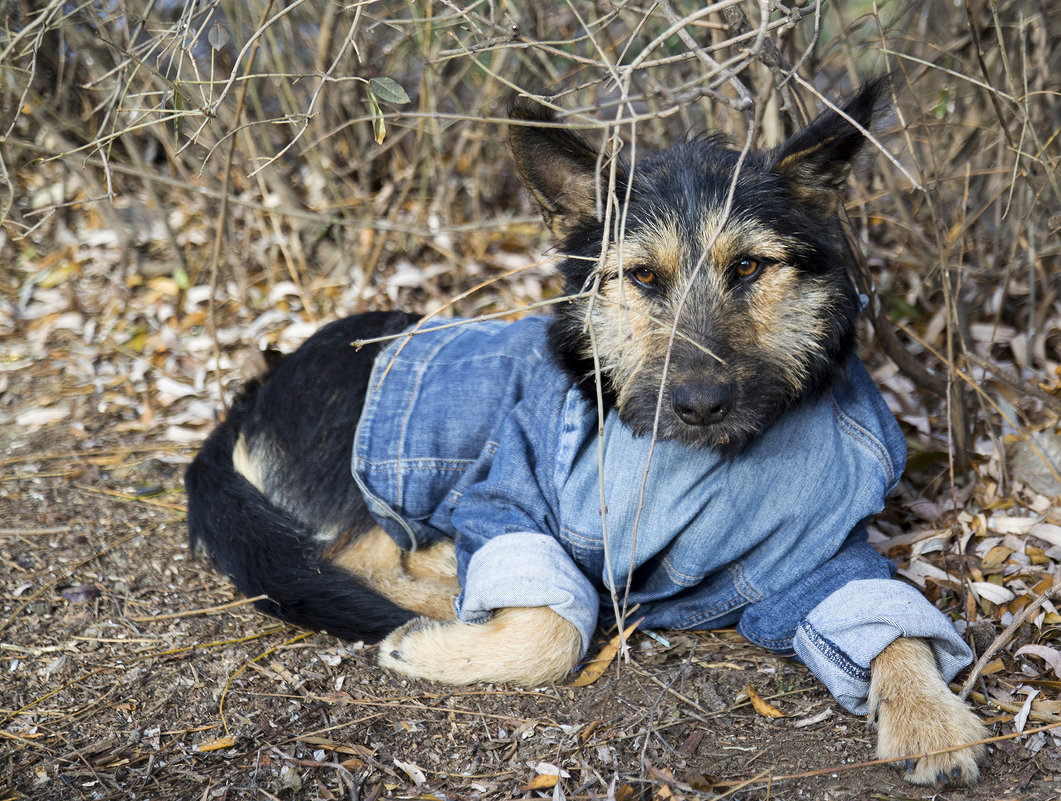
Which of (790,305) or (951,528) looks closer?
(790,305)

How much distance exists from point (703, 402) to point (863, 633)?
817 mm

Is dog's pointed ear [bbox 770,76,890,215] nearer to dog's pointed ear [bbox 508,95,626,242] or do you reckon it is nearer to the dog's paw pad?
dog's pointed ear [bbox 508,95,626,242]

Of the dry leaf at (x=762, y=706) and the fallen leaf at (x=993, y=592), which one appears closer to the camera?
the dry leaf at (x=762, y=706)

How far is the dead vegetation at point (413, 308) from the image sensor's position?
98.2 inches

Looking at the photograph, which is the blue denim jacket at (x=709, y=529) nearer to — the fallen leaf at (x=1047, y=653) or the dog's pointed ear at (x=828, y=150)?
the fallen leaf at (x=1047, y=653)

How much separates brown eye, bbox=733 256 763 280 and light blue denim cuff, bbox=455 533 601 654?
1.04 m

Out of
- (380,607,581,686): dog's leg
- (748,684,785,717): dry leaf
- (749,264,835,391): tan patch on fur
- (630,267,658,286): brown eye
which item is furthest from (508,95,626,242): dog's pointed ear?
(748,684,785,717): dry leaf

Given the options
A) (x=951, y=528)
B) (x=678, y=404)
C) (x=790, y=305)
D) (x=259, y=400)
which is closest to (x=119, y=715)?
(x=259, y=400)

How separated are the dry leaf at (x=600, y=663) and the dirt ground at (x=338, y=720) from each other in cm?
4

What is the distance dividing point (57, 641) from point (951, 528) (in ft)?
10.8

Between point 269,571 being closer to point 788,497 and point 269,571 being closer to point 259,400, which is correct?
A: point 259,400

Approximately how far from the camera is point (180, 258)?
573cm

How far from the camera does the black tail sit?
3.04 m

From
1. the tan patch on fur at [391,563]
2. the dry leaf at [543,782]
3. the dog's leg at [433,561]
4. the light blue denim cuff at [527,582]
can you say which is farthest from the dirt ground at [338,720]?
the dog's leg at [433,561]
